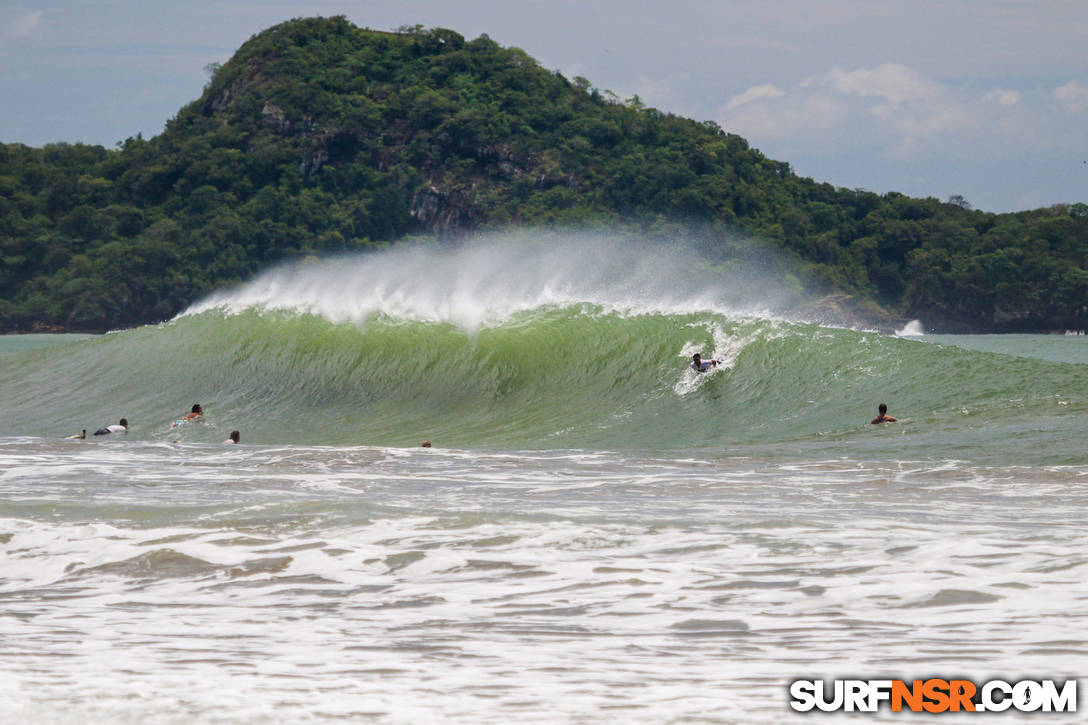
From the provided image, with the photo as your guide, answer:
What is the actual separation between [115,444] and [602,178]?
8692 centimetres

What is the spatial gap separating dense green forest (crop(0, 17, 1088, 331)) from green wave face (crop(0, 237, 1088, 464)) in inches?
2720

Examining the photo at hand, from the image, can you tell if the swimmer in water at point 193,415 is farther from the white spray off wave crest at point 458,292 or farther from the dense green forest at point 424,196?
the dense green forest at point 424,196

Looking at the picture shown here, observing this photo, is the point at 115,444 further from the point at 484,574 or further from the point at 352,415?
the point at 484,574

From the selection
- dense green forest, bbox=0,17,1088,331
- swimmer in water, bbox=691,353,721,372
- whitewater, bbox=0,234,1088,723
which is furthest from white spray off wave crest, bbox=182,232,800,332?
dense green forest, bbox=0,17,1088,331

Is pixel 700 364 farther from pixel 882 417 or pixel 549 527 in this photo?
pixel 549 527

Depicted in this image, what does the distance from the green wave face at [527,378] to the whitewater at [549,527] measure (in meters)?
0.09

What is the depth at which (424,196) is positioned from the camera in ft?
349

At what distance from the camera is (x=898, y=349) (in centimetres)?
2028

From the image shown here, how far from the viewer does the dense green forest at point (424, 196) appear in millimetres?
95250

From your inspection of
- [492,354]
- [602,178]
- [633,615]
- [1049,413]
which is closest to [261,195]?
[602,178]

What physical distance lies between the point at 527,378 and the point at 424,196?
86.6m

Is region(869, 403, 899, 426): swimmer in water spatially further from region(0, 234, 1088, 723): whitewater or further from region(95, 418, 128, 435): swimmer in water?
region(95, 418, 128, 435): swimmer in water

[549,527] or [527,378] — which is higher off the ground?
[527,378]

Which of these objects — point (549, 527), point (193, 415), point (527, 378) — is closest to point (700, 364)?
point (527, 378)
